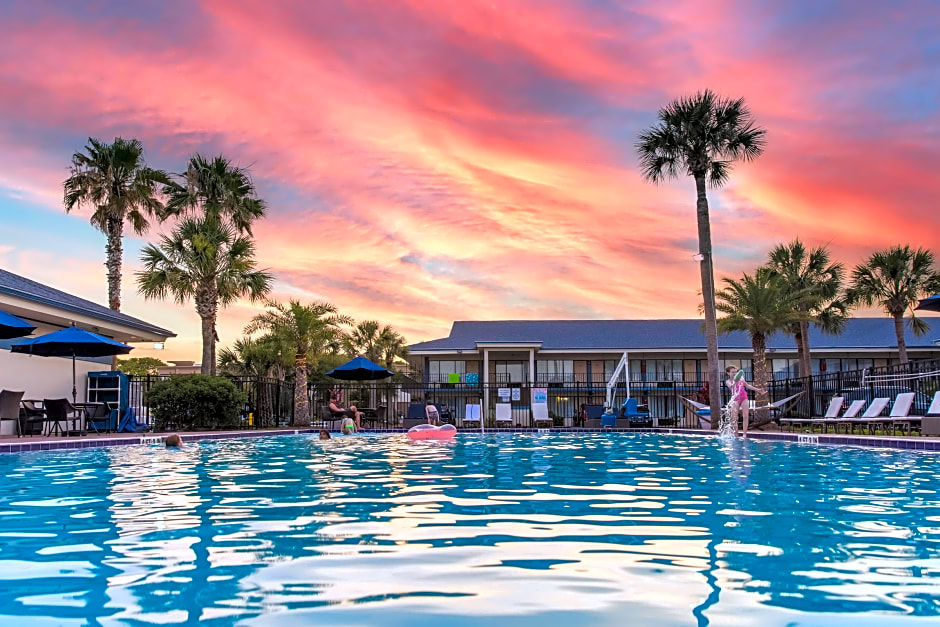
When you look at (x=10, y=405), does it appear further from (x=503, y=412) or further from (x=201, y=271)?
(x=503, y=412)

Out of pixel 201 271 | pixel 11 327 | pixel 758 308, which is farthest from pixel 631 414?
pixel 11 327

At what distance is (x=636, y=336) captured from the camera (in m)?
40.9

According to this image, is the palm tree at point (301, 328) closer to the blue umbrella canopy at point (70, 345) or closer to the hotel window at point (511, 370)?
the blue umbrella canopy at point (70, 345)

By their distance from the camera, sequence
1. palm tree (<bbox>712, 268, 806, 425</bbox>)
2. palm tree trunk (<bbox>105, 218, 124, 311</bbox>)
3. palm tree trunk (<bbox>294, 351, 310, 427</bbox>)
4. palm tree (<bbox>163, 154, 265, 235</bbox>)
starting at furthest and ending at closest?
palm tree (<bbox>163, 154, 265, 235</bbox>), palm tree trunk (<bbox>105, 218, 124, 311</bbox>), palm tree trunk (<bbox>294, 351, 310, 427</bbox>), palm tree (<bbox>712, 268, 806, 425</bbox>)

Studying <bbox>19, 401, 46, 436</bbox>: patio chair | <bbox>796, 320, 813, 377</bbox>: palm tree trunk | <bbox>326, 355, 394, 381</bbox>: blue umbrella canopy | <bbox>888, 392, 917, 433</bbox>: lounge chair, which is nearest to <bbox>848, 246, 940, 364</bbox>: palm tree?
<bbox>796, 320, 813, 377</bbox>: palm tree trunk

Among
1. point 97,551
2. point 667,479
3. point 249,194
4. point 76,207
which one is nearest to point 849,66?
point 667,479

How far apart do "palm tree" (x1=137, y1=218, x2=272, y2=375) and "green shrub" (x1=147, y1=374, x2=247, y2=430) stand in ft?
13.9

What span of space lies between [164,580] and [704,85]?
2353cm

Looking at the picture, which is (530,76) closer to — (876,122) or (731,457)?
(876,122)

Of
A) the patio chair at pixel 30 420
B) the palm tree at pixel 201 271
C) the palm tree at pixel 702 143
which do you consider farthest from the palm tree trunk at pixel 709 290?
the patio chair at pixel 30 420

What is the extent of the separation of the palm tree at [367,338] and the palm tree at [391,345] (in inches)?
10.8

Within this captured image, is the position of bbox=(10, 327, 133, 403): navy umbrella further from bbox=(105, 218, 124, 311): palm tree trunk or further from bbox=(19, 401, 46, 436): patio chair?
bbox=(105, 218, 124, 311): palm tree trunk

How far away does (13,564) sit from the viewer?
3.64 m

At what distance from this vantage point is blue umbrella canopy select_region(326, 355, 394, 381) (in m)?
24.5
